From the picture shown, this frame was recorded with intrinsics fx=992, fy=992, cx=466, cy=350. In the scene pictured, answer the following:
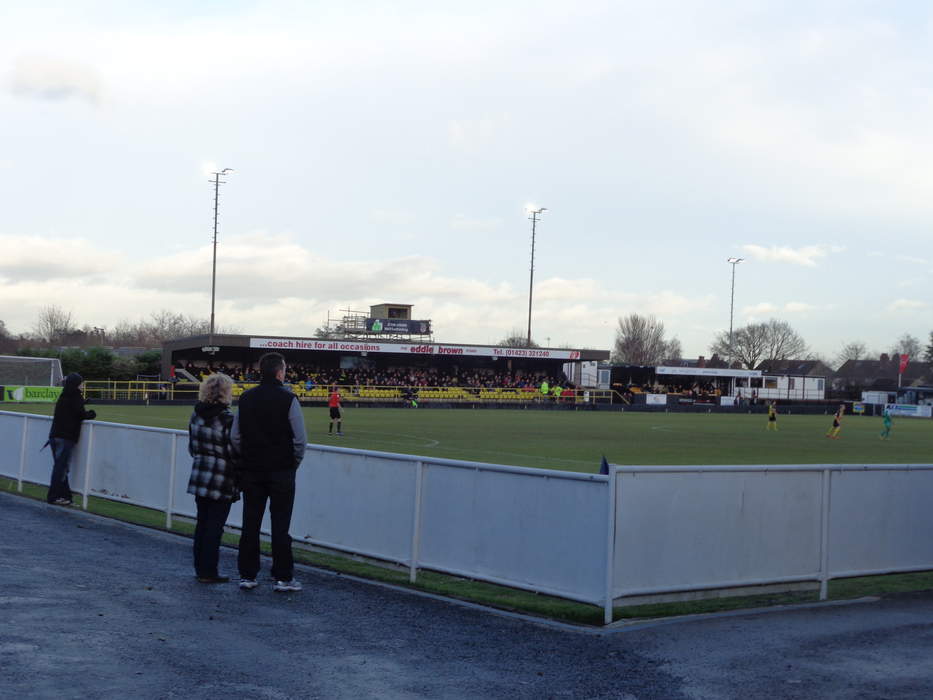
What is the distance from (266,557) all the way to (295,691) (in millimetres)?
4906

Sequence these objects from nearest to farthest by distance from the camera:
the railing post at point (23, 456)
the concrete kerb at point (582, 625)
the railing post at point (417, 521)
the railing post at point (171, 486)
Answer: the concrete kerb at point (582, 625), the railing post at point (417, 521), the railing post at point (171, 486), the railing post at point (23, 456)

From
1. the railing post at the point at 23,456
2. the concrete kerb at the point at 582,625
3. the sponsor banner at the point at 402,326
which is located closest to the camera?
the concrete kerb at the point at 582,625

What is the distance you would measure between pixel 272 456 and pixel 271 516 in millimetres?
565

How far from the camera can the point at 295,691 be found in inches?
223

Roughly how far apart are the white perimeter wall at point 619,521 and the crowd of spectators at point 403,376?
195 feet

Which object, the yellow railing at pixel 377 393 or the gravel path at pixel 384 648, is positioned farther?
the yellow railing at pixel 377 393

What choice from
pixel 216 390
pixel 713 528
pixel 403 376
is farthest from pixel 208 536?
pixel 403 376

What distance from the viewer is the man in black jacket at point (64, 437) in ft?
46.6

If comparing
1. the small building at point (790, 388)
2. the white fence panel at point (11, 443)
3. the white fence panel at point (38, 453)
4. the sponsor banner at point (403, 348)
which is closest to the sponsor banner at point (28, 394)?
the sponsor banner at point (403, 348)

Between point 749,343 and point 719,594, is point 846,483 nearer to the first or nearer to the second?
point 719,594

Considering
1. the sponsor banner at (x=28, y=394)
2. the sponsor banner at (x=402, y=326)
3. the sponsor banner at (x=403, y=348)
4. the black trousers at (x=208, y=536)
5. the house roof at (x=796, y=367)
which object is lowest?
the sponsor banner at (x=28, y=394)

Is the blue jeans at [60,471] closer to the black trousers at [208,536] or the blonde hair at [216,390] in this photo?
the black trousers at [208,536]

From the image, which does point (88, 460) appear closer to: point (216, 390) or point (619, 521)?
point (216, 390)

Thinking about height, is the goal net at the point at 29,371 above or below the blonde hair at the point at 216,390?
below
